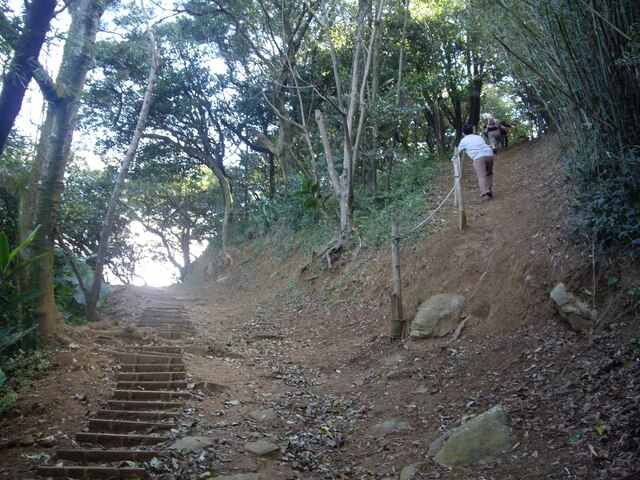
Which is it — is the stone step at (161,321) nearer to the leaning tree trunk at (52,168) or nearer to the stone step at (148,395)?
the leaning tree trunk at (52,168)

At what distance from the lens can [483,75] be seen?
685 inches

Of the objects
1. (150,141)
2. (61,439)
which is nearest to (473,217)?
(61,439)

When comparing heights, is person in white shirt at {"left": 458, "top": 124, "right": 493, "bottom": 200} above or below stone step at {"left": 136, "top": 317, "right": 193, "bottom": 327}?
above

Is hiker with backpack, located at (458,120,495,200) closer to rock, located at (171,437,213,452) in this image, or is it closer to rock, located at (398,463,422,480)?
rock, located at (398,463,422,480)

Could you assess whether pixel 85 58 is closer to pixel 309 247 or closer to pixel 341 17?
pixel 309 247

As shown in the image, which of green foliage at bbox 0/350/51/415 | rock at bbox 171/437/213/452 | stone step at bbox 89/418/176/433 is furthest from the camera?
green foliage at bbox 0/350/51/415

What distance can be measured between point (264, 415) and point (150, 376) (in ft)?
5.53

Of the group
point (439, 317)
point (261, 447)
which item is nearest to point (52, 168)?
point (261, 447)

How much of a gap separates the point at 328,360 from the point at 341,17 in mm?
10818

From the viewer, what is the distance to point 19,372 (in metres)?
5.49

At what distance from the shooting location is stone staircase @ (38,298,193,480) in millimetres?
4066

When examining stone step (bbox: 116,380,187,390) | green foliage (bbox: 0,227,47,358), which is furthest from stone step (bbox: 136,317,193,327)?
stone step (bbox: 116,380,187,390)

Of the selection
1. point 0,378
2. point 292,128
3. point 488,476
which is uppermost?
point 292,128

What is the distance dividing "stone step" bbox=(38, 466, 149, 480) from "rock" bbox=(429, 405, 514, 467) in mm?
2493
